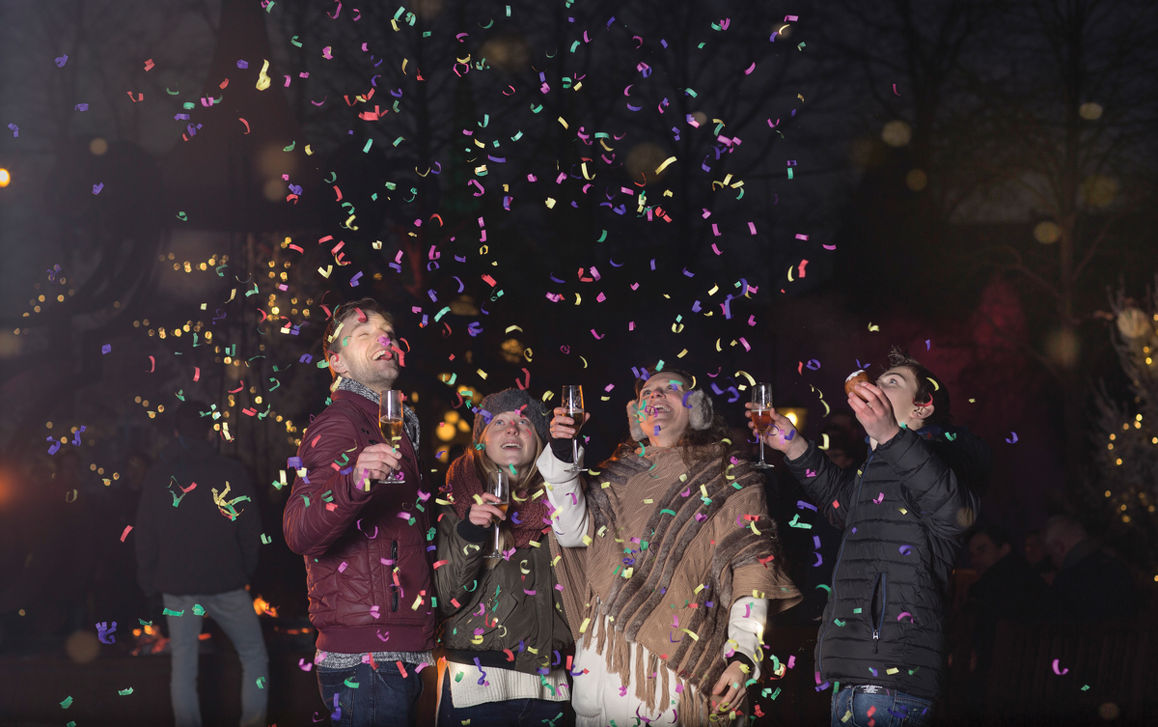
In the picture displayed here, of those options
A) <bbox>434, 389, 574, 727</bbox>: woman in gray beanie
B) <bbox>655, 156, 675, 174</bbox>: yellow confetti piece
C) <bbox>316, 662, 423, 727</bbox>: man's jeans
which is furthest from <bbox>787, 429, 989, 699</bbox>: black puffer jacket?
<bbox>655, 156, 675, 174</bbox>: yellow confetti piece

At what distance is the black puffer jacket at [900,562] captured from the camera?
11.4ft

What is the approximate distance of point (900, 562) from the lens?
355 cm

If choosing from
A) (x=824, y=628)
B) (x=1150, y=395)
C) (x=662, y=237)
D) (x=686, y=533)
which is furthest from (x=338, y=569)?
(x=1150, y=395)

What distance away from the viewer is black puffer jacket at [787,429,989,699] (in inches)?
136

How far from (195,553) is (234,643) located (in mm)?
538

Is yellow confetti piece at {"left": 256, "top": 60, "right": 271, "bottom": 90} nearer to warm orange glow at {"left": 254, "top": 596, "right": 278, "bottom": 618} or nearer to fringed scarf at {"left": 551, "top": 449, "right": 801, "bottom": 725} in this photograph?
warm orange glow at {"left": 254, "top": 596, "right": 278, "bottom": 618}

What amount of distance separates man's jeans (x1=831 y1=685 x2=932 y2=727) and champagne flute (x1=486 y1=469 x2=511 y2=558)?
4.01ft

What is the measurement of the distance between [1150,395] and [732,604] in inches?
273

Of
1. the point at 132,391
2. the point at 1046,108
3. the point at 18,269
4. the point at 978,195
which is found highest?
the point at 1046,108

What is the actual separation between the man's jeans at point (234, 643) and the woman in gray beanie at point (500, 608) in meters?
2.58

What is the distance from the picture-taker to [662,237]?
8.62 meters

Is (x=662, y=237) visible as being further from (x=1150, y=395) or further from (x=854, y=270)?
(x=1150, y=395)

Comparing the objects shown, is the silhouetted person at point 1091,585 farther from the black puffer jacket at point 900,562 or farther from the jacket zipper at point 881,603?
the jacket zipper at point 881,603

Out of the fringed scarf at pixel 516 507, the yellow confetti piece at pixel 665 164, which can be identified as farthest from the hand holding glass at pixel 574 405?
the yellow confetti piece at pixel 665 164
